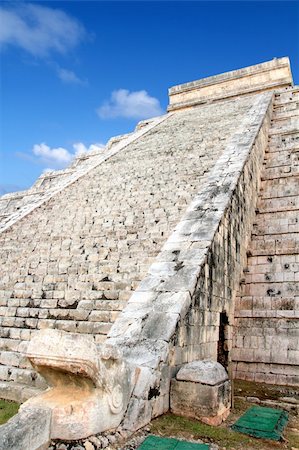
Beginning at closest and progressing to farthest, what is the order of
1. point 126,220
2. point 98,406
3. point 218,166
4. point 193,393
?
point 98,406 → point 193,393 → point 126,220 → point 218,166

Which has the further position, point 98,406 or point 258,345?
point 258,345

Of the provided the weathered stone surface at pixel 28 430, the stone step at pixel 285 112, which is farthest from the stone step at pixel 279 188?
the weathered stone surface at pixel 28 430

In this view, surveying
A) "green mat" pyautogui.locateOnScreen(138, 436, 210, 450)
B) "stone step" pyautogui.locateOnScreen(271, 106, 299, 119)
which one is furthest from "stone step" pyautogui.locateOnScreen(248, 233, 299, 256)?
"stone step" pyautogui.locateOnScreen(271, 106, 299, 119)

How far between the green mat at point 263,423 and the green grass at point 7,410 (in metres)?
2.27

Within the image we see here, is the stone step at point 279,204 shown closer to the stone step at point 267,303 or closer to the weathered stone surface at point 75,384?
the stone step at point 267,303

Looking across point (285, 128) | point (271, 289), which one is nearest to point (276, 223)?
point (271, 289)

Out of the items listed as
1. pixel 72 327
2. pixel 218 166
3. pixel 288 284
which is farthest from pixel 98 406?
pixel 218 166

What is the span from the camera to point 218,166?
8.54m

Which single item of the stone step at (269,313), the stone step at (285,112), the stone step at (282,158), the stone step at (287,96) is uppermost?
the stone step at (287,96)

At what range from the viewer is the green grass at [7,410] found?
150 inches

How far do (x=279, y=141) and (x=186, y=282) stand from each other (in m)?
7.59

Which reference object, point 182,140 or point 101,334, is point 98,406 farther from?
point 182,140

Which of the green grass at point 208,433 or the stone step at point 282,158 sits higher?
the stone step at point 282,158

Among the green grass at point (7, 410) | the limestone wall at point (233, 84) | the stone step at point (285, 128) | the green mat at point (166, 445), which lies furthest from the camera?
the limestone wall at point (233, 84)
